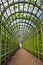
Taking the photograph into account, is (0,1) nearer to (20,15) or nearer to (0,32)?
(0,32)

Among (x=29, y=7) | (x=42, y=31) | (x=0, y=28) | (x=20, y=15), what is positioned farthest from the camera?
(x=20, y=15)

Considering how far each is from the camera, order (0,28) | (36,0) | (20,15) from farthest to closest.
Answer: (20,15), (36,0), (0,28)

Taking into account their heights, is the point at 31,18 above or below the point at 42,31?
above

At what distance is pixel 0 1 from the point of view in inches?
746

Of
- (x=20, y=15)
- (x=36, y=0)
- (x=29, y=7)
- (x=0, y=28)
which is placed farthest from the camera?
(x=20, y=15)

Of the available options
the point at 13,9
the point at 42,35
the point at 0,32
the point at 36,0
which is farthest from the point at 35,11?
the point at 0,32

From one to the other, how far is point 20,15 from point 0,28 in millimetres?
17590

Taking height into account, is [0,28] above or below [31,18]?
below

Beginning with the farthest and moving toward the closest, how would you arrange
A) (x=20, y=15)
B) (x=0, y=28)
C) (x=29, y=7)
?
(x=20, y=15) < (x=29, y=7) < (x=0, y=28)

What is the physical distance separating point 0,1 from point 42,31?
5.04 m

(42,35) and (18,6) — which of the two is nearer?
(42,35)

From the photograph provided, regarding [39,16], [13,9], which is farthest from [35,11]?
[13,9]

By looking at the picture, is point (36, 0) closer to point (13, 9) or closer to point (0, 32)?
point (13, 9)

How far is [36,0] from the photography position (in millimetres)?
20391
